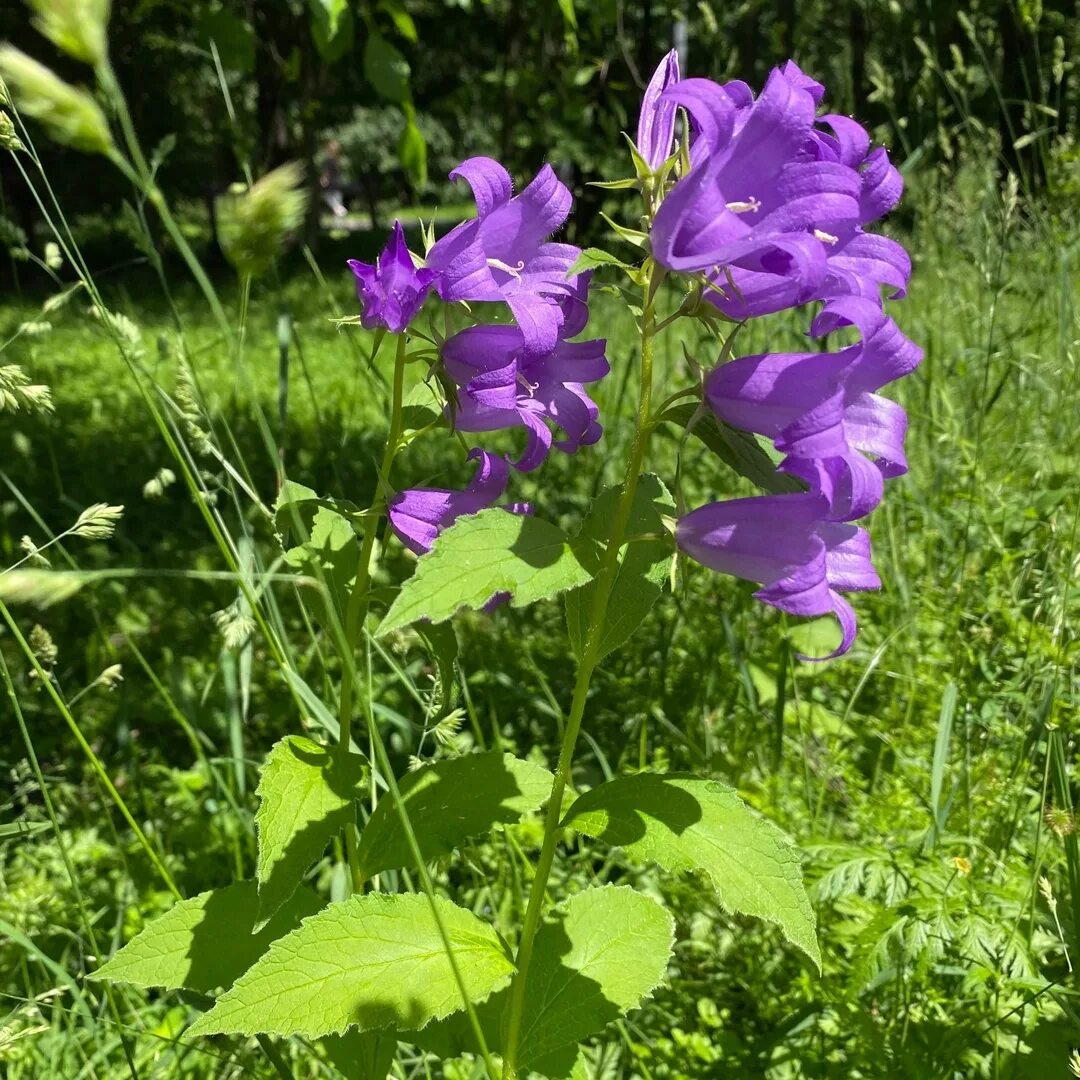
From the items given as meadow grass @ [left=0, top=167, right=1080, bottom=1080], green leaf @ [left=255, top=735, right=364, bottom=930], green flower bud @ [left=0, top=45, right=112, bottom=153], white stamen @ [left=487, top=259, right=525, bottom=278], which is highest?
green flower bud @ [left=0, top=45, right=112, bottom=153]

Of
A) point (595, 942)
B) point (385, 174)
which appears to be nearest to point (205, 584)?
point (595, 942)

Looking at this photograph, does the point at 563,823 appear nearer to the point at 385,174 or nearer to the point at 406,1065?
the point at 406,1065

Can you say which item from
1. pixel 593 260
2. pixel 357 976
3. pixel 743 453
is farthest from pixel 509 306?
pixel 357 976

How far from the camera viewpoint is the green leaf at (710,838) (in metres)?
0.96

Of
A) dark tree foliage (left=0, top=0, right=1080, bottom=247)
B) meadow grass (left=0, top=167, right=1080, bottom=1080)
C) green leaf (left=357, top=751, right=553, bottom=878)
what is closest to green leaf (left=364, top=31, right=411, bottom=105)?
dark tree foliage (left=0, top=0, right=1080, bottom=247)

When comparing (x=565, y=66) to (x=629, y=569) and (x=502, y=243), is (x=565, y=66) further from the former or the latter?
(x=629, y=569)

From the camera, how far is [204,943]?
1.22 metres

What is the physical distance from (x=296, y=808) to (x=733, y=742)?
1267 mm

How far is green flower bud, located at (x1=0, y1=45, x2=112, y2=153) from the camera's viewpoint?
1.72ft

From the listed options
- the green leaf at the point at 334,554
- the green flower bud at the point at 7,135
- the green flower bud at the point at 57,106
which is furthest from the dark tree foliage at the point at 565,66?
the green flower bud at the point at 57,106

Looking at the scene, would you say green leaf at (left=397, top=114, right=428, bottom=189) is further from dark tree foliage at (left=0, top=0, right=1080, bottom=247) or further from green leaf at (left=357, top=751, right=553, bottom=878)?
green leaf at (left=357, top=751, right=553, bottom=878)

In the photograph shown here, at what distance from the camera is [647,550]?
A: 1.11 metres

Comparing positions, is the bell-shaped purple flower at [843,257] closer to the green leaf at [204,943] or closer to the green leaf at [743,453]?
the green leaf at [743,453]

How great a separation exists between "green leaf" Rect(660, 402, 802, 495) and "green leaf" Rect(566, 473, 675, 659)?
0.34 feet
